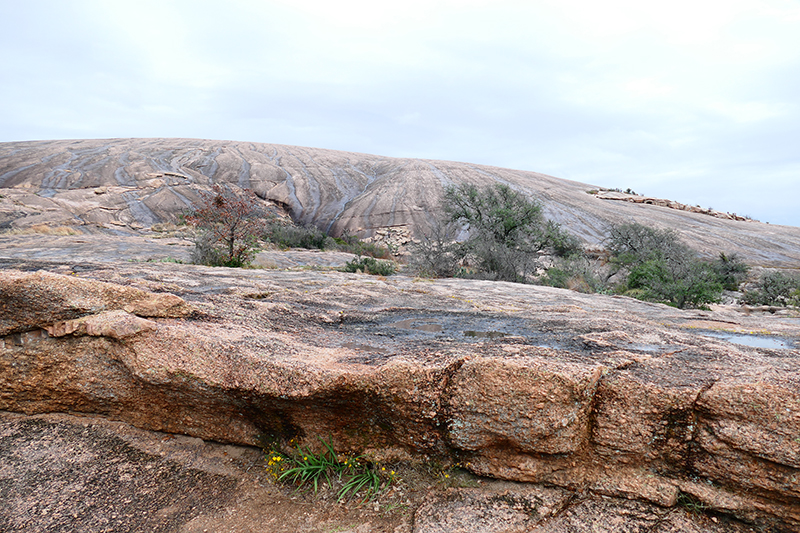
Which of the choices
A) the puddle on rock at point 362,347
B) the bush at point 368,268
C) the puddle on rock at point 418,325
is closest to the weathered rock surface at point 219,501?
the puddle on rock at point 362,347

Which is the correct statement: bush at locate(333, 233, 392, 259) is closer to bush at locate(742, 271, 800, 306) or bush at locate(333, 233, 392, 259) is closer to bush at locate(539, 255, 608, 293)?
bush at locate(539, 255, 608, 293)

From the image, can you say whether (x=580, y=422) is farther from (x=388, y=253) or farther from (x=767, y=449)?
(x=388, y=253)

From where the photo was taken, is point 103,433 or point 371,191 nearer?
point 103,433

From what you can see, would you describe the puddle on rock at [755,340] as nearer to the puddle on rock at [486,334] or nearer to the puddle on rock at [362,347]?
the puddle on rock at [486,334]

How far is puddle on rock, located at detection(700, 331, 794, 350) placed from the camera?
292 cm

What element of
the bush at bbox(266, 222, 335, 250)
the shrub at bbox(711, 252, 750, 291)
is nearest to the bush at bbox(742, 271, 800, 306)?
the shrub at bbox(711, 252, 750, 291)

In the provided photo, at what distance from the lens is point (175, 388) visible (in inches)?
91.6

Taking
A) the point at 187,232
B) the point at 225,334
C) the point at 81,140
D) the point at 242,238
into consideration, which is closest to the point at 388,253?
the point at 187,232

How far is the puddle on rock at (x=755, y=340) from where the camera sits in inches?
115

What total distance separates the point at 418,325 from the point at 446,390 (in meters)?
1.21

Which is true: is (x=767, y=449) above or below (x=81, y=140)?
below

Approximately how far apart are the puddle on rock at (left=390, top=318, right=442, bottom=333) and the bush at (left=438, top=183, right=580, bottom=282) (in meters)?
9.33

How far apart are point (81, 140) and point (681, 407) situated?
43.5 m

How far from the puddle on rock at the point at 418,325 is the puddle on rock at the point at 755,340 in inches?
80.8
